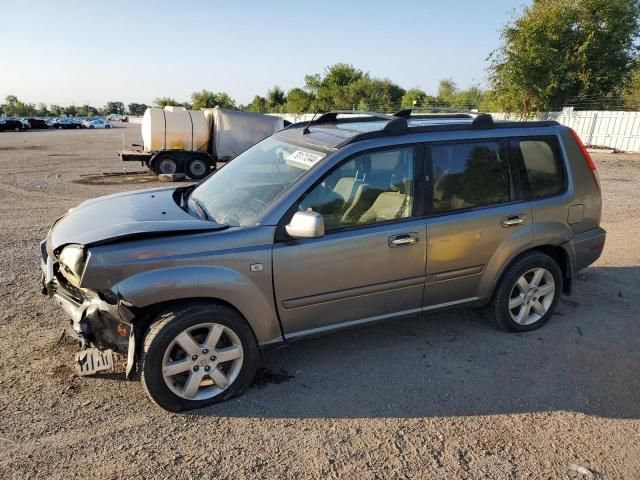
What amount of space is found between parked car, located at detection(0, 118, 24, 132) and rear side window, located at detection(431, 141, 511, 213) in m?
51.4

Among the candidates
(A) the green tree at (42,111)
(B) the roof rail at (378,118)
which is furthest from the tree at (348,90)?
(A) the green tree at (42,111)

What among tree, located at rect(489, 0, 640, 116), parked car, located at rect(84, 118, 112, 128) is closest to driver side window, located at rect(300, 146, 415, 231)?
tree, located at rect(489, 0, 640, 116)

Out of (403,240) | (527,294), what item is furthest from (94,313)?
(527,294)

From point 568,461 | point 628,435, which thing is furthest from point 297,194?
point 628,435

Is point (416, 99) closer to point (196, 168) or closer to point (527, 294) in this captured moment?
point (196, 168)

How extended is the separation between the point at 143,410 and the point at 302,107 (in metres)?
52.2

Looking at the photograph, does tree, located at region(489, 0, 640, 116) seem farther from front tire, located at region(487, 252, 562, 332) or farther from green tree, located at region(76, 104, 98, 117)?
green tree, located at region(76, 104, 98, 117)

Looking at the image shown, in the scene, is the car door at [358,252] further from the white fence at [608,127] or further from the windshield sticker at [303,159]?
the white fence at [608,127]

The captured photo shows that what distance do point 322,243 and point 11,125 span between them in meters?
52.3

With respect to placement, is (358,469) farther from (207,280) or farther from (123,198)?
(123,198)

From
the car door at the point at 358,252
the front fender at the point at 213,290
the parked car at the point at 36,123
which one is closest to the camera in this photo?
the front fender at the point at 213,290

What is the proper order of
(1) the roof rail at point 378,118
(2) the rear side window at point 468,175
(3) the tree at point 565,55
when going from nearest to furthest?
(1) the roof rail at point 378,118, (2) the rear side window at point 468,175, (3) the tree at point 565,55

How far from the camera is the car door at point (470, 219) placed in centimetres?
364

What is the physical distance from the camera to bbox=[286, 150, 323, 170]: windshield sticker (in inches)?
134
